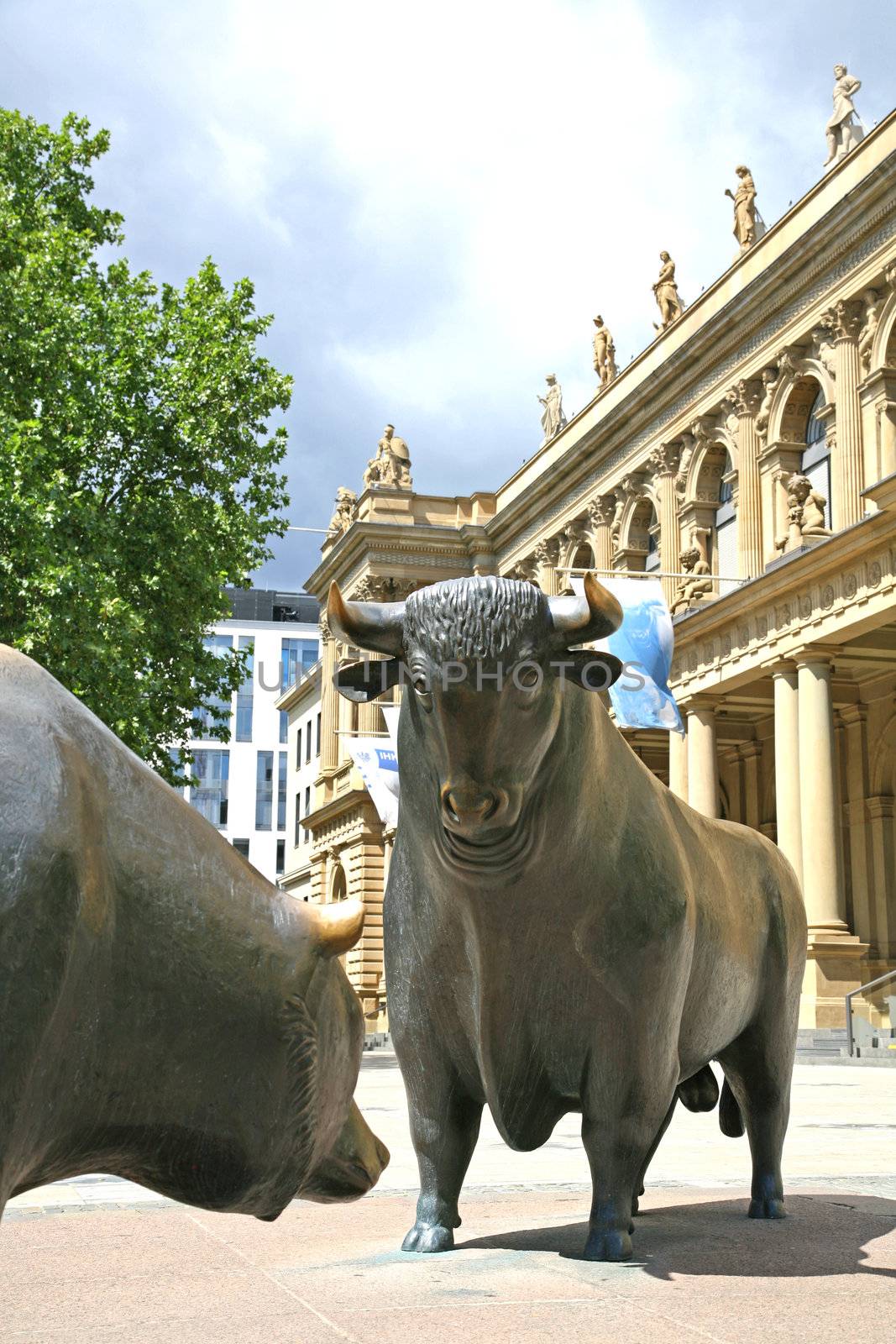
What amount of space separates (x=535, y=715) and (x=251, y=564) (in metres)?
21.4

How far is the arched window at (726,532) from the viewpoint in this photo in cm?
3703

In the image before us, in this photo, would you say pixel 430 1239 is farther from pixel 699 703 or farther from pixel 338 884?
pixel 338 884

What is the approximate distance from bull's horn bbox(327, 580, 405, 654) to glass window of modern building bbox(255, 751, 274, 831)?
97.9 meters

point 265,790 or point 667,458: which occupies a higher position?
point 667,458

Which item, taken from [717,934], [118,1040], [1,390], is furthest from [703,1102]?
[1,390]

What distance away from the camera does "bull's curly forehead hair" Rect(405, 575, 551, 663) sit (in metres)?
3.95

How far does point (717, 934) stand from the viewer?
18.0ft

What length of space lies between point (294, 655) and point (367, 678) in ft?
322

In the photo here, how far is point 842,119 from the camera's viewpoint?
32281 millimetres

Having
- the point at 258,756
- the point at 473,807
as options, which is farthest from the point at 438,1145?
the point at 258,756

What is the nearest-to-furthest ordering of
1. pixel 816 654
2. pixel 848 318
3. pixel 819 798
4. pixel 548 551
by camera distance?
pixel 819 798, pixel 816 654, pixel 848 318, pixel 548 551

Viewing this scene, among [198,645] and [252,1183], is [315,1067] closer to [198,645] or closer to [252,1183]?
[252,1183]

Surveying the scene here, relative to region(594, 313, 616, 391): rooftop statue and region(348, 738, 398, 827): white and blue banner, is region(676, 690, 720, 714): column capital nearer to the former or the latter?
region(348, 738, 398, 827): white and blue banner

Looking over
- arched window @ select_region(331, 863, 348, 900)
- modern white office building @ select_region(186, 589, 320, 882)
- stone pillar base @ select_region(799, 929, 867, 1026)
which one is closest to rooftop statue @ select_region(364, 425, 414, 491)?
arched window @ select_region(331, 863, 348, 900)
